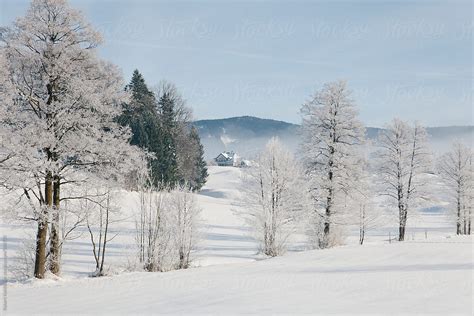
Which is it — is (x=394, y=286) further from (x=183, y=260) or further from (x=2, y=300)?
(x=183, y=260)

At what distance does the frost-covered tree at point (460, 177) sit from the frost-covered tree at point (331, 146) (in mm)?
22873

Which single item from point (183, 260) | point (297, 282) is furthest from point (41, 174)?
point (183, 260)

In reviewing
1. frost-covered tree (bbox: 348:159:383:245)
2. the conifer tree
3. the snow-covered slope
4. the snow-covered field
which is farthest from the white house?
the snow-covered slope

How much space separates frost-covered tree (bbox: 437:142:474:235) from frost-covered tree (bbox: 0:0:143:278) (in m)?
39.1

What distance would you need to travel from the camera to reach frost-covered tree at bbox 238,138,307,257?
93.5 ft

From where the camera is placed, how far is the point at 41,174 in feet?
50.8

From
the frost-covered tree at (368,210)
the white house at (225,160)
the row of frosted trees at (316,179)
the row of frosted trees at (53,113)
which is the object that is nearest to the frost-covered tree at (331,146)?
the row of frosted trees at (316,179)

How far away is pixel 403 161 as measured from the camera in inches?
1423

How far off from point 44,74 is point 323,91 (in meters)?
17.7

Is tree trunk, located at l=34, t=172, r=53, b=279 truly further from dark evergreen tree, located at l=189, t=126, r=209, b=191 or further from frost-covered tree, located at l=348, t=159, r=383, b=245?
dark evergreen tree, located at l=189, t=126, r=209, b=191

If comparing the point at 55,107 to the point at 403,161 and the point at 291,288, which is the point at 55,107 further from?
the point at 403,161

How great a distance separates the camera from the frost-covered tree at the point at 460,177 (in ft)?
147

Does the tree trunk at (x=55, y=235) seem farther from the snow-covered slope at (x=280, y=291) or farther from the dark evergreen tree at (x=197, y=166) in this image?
the dark evergreen tree at (x=197, y=166)

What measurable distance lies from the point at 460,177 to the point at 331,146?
2454cm
